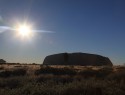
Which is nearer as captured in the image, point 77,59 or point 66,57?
point 66,57

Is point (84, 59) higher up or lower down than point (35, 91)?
higher up

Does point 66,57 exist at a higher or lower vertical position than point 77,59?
higher

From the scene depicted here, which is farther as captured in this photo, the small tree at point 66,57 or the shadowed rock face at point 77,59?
the shadowed rock face at point 77,59

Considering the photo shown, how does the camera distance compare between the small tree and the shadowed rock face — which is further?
the shadowed rock face

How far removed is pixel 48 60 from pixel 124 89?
9951 centimetres

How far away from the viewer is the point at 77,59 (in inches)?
4163

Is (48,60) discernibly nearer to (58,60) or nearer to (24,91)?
(58,60)

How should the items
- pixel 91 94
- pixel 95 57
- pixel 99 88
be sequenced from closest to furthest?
pixel 91 94
pixel 99 88
pixel 95 57

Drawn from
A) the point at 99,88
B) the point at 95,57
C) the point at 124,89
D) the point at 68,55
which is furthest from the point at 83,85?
the point at 95,57

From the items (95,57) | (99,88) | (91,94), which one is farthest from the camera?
(95,57)

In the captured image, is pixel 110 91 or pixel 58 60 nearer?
pixel 110 91

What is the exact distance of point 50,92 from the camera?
17922mm

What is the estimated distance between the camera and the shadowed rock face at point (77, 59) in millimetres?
103625

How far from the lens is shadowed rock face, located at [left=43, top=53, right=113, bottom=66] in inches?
4080
